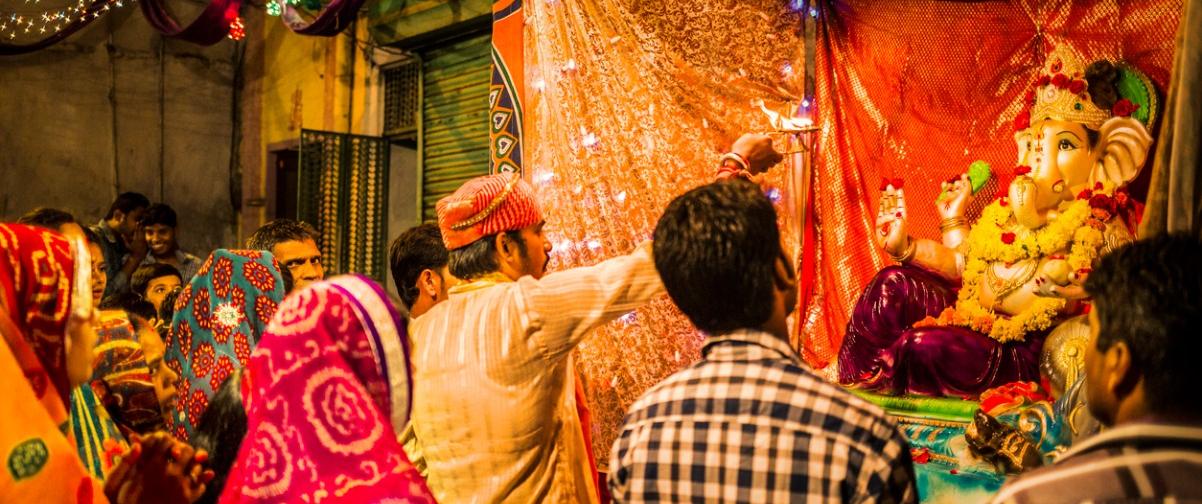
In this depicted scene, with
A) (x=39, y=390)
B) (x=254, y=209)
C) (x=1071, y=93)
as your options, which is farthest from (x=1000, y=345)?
(x=254, y=209)

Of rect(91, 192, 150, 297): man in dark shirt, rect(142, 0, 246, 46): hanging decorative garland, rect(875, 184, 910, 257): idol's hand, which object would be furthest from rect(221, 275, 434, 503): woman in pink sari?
rect(142, 0, 246, 46): hanging decorative garland

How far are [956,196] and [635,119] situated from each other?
1.60 meters

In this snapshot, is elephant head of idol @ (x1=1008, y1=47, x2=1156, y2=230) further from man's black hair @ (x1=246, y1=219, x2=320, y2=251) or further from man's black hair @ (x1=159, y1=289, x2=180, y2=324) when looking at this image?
man's black hair @ (x1=159, y1=289, x2=180, y2=324)

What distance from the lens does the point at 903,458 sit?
140 centimetres

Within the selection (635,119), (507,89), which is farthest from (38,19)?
(635,119)

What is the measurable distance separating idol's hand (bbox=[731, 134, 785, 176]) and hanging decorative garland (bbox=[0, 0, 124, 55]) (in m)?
6.39

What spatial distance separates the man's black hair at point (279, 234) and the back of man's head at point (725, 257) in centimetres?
230

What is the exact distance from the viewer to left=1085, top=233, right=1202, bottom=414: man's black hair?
49.5 inches

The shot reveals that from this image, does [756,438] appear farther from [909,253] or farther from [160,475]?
[909,253]

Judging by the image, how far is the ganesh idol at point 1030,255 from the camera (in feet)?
12.6

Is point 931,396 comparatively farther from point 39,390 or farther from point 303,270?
point 39,390

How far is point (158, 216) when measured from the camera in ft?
21.3

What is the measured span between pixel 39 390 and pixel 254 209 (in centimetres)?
763

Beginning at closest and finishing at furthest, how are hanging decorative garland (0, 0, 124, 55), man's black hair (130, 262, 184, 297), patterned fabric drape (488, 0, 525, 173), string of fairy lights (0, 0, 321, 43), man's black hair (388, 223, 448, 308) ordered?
man's black hair (388, 223, 448, 308)
man's black hair (130, 262, 184, 297)
patterned fabric drape (488, 0, 525, 173)
hanging decorative garland (0, 0, 124, 55)
string of fairy lights (0, 0, 321, 43)
